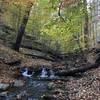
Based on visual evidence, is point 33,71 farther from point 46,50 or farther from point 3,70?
point 46,50

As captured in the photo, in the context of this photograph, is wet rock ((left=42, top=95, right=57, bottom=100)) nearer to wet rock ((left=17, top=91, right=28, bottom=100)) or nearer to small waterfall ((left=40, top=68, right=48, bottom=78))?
wet rock ((left=17, top=91, right=28, bottom=100))

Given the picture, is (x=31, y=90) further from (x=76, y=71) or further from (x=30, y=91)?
(x=76, y=71)

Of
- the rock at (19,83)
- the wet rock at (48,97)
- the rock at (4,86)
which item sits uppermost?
the wet rock at (48,97)

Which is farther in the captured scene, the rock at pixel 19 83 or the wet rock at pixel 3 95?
the rock at pixel 19 83

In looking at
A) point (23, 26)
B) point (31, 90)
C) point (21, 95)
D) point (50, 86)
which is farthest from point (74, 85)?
point (23, 26)

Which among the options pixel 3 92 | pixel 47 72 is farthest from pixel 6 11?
pixel 3 92

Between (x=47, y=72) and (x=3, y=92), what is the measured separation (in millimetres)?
5582

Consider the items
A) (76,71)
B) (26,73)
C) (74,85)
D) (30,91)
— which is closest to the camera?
(30,91)

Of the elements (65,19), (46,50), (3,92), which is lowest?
(46,50)

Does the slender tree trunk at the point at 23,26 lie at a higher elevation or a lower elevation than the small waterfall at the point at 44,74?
higher

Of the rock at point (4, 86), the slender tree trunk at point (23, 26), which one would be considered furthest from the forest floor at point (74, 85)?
the slender tree trunk at point (23, 26)

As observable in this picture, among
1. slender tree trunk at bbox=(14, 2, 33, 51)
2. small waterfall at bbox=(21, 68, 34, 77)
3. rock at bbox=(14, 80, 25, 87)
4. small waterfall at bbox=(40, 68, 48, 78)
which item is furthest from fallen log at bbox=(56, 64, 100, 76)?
slender tree trunk at bbox=(14, 2, 33, 51)

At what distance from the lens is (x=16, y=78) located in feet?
48.0

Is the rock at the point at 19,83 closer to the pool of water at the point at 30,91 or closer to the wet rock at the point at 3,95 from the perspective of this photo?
the pool of water at the point at 30,91
